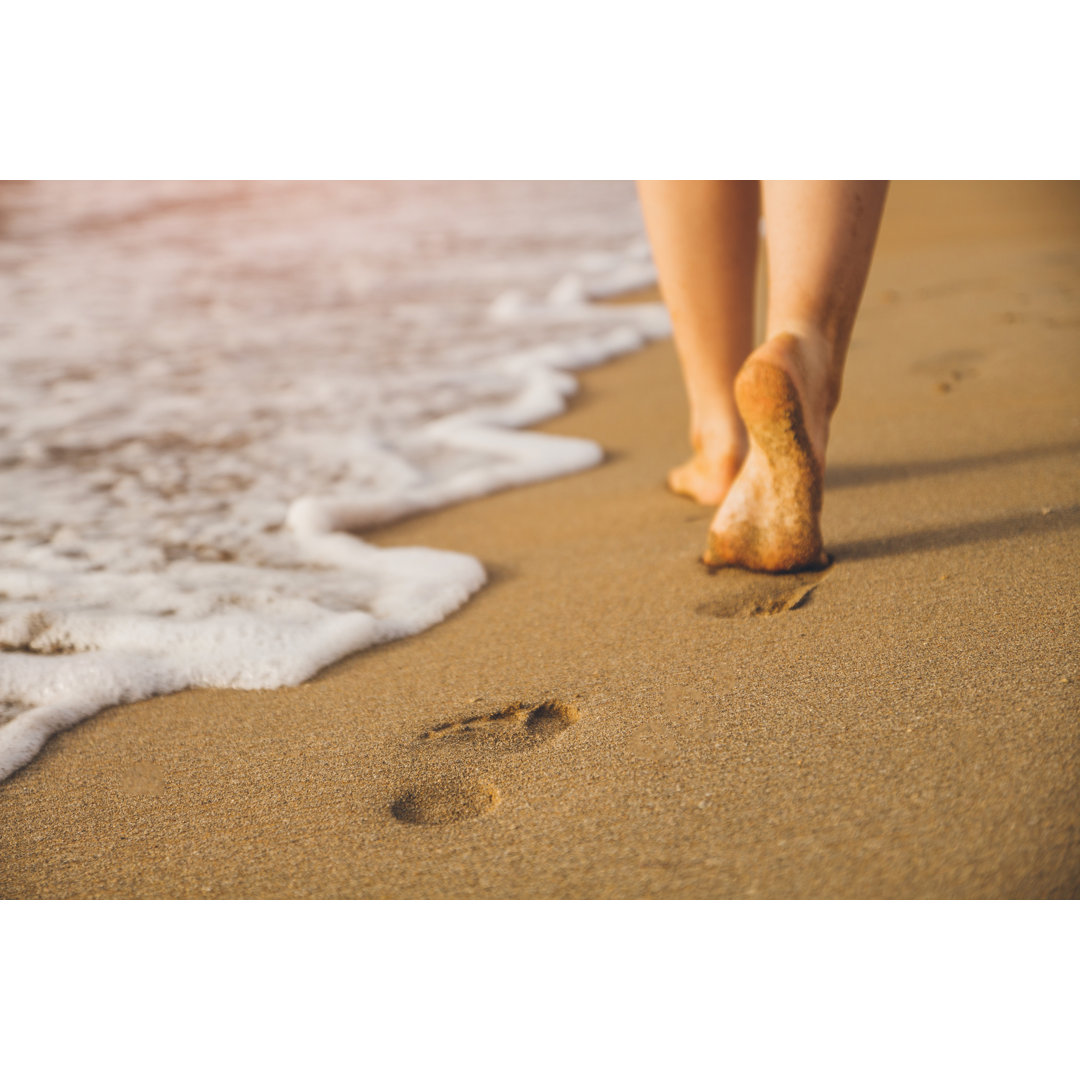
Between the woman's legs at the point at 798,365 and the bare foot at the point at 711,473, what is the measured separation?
0.40 m

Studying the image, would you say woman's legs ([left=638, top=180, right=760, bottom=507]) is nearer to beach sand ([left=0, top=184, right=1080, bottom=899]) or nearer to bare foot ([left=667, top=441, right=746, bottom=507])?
bare foot ([left=667, top=441, right=746, bottom=507])

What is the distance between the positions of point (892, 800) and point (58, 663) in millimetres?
1270

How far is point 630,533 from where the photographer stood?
79.0 inches

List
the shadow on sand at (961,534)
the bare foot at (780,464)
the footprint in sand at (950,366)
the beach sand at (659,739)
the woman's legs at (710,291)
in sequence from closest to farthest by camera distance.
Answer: the beach sand at (659,739)
the bare foot at (780,464)
the shadow on sand at (961,534)
the woman's legs at (710,291)
the footprint in sand at (950,366)

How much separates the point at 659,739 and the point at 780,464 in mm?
534

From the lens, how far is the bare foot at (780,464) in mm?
1565

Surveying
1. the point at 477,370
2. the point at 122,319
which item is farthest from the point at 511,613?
the point at 122,319

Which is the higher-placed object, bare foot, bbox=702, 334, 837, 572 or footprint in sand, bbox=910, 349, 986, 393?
bare foot, bbox=702, 334, 837, 572

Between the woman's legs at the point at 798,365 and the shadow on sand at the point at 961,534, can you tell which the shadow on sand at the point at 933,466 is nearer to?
the shadow on sand at the point at 961,534

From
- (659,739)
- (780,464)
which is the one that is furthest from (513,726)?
(780,464)

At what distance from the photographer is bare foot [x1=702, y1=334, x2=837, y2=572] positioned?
1565 millimetres

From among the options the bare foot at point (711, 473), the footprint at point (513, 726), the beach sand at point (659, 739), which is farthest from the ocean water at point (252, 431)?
the bare foot at point (711, 473)

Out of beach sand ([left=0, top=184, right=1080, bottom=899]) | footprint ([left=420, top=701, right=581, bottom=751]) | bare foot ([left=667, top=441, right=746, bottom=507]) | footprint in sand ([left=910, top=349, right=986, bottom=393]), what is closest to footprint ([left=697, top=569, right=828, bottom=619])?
beach sand ([left=0, top=184, right=1080, bottom=899])

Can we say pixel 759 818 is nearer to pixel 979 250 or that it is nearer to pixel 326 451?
pixel 326 451
